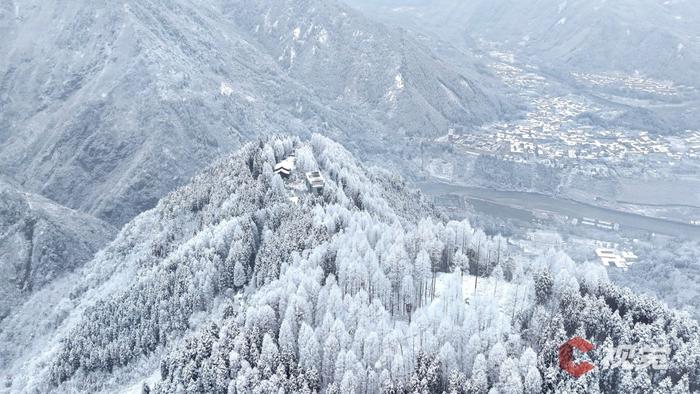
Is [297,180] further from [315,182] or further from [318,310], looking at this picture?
[318,310]

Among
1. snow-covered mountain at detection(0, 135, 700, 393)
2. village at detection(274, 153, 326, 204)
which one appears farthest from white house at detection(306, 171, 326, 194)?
snow-covered mountain at detection(0, 135, 700, 393)

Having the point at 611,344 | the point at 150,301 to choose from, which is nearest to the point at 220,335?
the point at 150,301

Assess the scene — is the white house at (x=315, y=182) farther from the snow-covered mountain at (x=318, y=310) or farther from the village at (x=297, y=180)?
the snow-covered mountain at (x=318, y=310)

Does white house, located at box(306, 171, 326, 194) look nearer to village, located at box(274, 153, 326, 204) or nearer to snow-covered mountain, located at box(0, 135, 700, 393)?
village, located at box(274, 153, 326, 204)

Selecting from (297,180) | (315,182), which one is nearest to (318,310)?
(315,182)

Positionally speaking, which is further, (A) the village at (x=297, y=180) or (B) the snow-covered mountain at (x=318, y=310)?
(A) the village at (x=297, y=180)

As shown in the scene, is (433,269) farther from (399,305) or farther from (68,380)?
(68,380)

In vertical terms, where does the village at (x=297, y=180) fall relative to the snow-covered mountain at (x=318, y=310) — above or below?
above

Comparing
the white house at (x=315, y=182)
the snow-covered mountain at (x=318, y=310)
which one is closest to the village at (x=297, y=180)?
the white house at (x=315, y=182)
